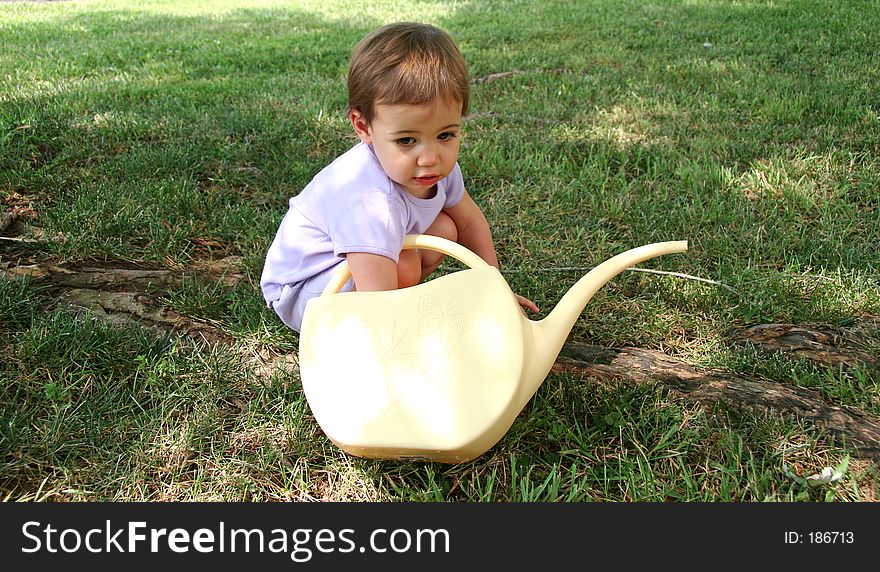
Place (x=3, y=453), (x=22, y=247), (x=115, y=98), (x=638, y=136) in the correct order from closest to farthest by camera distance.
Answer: (x=3, y=453)
(x=22, y=247)
(x=638, y=136)
(x=115, y=98)

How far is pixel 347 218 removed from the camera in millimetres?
1663

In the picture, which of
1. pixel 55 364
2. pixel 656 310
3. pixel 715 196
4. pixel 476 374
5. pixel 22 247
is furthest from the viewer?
pixel 715 196

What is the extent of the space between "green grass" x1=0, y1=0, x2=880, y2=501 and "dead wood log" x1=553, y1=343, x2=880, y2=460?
50 millimetres

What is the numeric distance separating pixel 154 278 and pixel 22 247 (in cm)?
47

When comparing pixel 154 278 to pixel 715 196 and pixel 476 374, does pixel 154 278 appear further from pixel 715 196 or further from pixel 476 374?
pixel 715 196

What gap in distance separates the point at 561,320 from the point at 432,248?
1.07 feet

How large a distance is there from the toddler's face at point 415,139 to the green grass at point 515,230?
59 centimetres

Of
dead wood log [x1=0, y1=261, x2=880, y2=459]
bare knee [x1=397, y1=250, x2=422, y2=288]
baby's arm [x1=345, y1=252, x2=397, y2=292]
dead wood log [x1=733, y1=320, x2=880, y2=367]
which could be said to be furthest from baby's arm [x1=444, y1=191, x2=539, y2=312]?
dead wood log [x1=733, y1=320, x2=880, y2=367]

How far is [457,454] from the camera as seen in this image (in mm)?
1364

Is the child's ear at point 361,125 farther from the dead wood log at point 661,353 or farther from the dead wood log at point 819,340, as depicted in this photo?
the dead wood log at point 819,340

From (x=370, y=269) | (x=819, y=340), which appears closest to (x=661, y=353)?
(x=819, y=340)

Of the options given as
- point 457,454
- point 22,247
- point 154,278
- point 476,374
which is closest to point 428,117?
point 476,374

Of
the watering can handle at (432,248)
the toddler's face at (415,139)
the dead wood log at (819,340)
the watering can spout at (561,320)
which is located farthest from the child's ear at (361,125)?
the dead wood log at (819,340)

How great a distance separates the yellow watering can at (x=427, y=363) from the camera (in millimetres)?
1326
